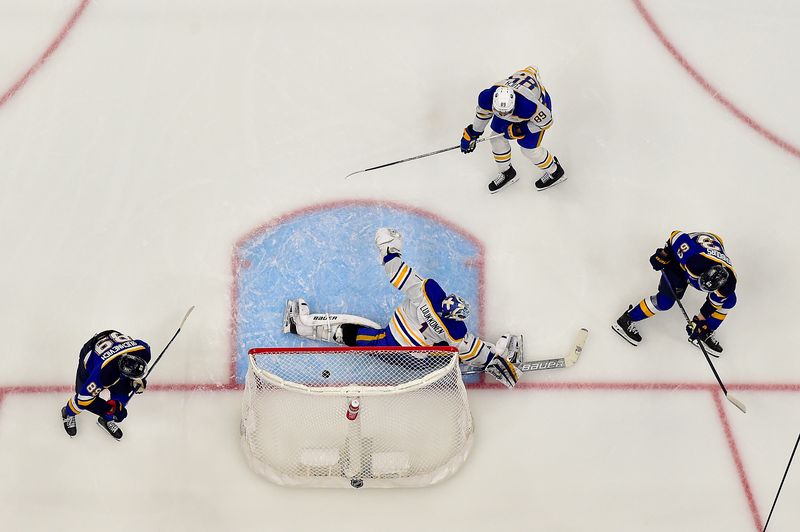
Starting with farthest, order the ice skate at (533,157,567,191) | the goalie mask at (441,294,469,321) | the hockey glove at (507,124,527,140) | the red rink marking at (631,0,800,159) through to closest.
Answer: the red rink marking at (631,0,800,159) < the ice skate at (533,157,567,191) < the hockey glove at (507,124,527,140) < the goalie mask at (441,294,469,321)

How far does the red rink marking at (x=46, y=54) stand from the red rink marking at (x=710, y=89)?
366cm

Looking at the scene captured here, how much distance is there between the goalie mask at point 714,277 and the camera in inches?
163

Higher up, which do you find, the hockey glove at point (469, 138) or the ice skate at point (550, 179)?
the hockey glove at point (469, 138)

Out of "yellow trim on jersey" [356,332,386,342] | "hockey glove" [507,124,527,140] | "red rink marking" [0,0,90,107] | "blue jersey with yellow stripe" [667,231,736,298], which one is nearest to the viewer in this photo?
"blue jersey with yellow stripe" [667,231,736,298]

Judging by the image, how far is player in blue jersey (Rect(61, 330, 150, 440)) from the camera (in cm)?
416

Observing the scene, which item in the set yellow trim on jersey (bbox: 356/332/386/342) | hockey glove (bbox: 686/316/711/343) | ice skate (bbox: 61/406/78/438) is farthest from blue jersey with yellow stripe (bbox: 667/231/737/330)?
ice skate (bbox: 61/406/78/438)

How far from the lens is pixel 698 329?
4562 millimetres

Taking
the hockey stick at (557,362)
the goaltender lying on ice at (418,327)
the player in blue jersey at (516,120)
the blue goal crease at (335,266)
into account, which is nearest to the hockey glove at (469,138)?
the player in blue jersey at (516,120)

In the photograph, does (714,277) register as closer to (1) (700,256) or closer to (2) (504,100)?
(1) (700,256)

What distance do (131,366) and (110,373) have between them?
0.16 m

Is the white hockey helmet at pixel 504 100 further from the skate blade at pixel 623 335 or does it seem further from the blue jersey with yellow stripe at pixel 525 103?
the skate blade at pixel 623 335

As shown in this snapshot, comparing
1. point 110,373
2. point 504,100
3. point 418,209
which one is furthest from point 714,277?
point 110,373

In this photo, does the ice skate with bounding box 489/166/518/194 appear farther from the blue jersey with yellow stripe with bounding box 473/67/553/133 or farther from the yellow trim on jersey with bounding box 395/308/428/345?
the yellow trim on jersey with bounding box 395/308/428/345

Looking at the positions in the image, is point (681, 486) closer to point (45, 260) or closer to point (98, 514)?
point (98, 514)
